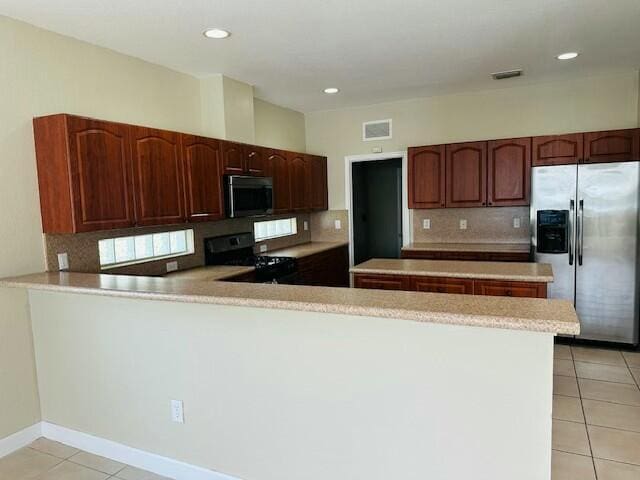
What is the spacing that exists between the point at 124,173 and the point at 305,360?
1.89 m

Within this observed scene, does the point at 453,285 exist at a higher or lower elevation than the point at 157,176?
lower

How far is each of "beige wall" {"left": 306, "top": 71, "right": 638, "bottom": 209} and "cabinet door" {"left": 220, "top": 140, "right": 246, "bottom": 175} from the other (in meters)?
2.01

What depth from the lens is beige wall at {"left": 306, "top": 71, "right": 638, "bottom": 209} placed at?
4508 millimetres

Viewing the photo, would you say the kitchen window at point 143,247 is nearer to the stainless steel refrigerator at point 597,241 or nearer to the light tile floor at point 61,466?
the light tile floor at point 61,466

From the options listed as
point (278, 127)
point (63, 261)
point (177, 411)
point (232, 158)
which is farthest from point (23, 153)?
point (278, 127)

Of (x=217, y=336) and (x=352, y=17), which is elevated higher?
(x=352, y=17)

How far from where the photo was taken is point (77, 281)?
245cm

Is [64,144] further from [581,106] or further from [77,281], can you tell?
[581,106]

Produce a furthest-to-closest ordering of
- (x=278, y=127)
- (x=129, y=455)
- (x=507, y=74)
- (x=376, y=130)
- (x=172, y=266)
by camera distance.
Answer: (x=376, y=130)
(x=278, y=127)
(x=507, y=74)
(x=172, y=266)
(x=129, y=455)

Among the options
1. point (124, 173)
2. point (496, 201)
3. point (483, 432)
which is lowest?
point (483, 432)

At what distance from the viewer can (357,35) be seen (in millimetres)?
3156

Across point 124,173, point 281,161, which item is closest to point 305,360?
point 124,173

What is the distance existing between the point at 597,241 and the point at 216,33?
373 cm

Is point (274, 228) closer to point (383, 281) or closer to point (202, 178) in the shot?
point (202, 178)
